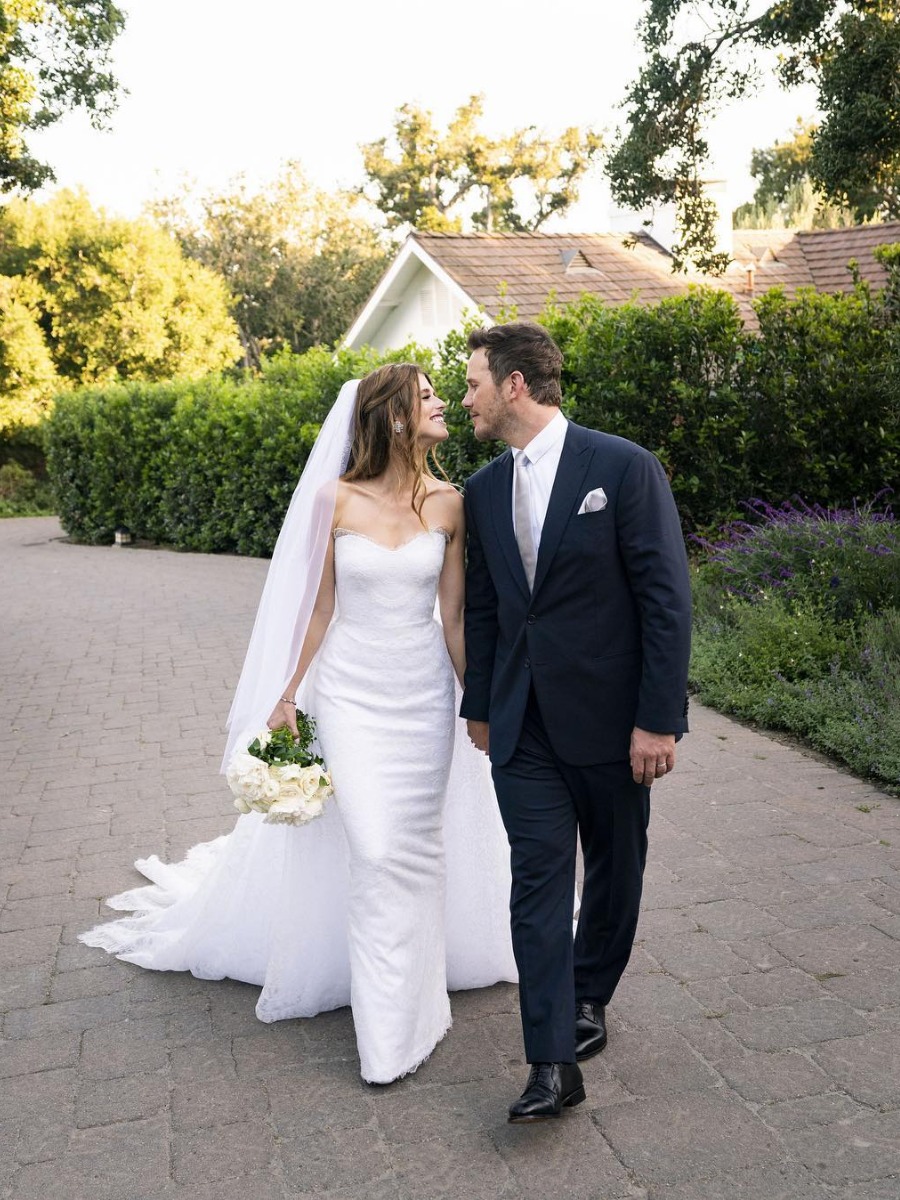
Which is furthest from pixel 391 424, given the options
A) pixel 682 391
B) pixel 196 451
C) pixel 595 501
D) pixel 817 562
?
pixel 196 451

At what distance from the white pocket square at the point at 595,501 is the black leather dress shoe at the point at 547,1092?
5.06 feet

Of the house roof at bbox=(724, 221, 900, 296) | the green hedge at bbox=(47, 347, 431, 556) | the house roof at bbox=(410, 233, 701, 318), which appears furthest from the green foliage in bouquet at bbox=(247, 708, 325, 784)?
the house roof at bbox=(724, 221, 900, 296)

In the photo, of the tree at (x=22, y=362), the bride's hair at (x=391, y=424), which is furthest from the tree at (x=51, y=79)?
the tree at (x=22, y=362)

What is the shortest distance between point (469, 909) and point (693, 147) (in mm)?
7959

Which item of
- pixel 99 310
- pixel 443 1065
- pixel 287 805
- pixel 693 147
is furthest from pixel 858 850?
pixel 99 310

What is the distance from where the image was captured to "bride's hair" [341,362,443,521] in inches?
161

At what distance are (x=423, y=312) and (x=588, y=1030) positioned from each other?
24.6m

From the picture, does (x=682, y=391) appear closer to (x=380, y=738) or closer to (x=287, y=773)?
(x=380, y=738)

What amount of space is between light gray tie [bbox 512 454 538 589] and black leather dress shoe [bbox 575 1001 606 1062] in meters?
1.38

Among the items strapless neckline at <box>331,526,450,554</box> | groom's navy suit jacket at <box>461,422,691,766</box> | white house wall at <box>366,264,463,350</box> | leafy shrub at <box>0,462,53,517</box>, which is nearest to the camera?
groom's navy suit jacket at <box>461,422,691,766</box>

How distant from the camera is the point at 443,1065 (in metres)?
3.89

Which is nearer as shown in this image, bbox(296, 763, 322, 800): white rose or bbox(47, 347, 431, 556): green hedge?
bbox(296, 763, 322, 800): white rose

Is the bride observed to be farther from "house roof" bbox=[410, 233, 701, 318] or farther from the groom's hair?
"house roof" bbox=[410, 233, 701, 318]

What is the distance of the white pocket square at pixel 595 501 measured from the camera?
136 inches
